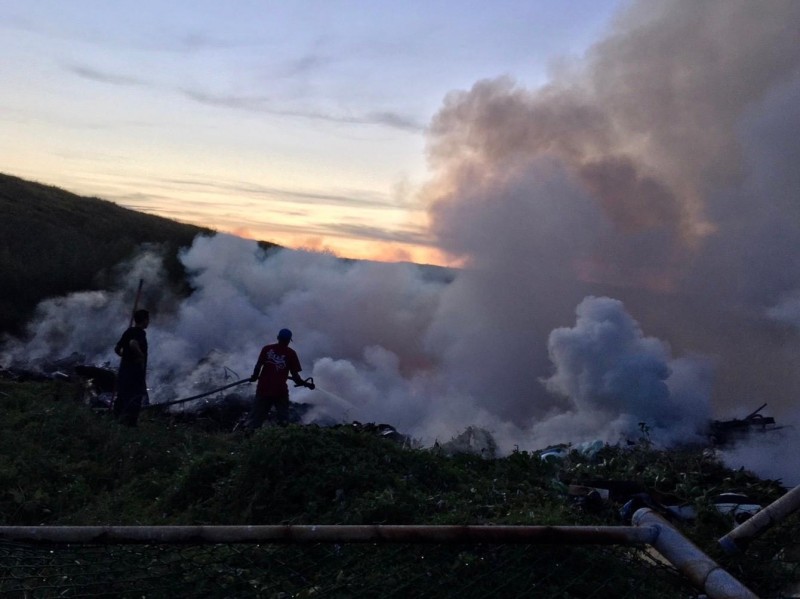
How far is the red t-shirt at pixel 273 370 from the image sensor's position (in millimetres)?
11859

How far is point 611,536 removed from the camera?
334 cm

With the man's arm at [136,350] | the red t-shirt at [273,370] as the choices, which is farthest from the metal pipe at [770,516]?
the man's arm at [136,350]

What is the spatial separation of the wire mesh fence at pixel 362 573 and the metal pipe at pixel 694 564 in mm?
528

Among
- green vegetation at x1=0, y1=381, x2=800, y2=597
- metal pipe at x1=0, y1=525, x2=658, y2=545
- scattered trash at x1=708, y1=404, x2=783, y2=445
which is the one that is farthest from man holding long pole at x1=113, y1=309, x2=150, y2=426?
scattered trash at x1=708, y1=404, x2=783, y2=445

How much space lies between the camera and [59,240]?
27375mm

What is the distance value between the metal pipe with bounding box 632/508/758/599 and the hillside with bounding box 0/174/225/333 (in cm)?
2259

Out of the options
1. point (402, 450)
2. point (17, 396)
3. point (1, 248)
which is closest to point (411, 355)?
point (1, 248)

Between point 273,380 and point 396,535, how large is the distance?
8676mm

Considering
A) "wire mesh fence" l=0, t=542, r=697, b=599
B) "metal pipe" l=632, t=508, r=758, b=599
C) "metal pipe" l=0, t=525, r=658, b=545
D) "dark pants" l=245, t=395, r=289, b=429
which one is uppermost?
"metal pipe" l=632, t=508, r=758, b=599

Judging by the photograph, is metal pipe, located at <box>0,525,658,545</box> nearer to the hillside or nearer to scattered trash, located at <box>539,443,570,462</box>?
scattered trash, located at <box>539,443,570,462</box>

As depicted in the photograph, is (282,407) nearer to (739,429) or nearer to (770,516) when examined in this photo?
(770,516)

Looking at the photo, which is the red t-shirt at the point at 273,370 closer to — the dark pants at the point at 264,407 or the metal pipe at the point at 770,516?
the dark pants at the point at 264,407

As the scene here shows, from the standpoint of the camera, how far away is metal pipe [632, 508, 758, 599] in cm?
296

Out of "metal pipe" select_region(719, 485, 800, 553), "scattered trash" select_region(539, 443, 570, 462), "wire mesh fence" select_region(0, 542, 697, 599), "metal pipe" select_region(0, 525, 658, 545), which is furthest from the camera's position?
"scattered trash" select_region(539, 443, 570, 462)
